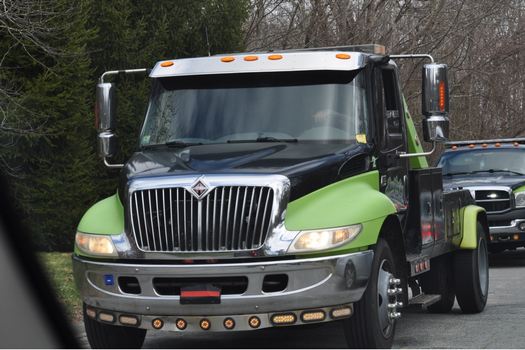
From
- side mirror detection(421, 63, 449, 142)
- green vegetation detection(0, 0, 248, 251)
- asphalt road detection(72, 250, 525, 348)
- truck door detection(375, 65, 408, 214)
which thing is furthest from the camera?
green vegetation detection(0, 0, 248, 251)

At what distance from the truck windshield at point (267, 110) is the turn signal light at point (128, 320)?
1629 millimetres

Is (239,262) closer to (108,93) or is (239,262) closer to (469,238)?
(108,93)

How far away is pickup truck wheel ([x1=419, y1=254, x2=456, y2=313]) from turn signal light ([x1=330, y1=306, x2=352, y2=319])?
10.4 feet

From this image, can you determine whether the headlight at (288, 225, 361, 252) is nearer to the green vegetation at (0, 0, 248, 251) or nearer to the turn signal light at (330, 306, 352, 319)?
the turn signal light at (330, 306, 352, 319)

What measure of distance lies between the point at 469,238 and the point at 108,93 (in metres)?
4.10

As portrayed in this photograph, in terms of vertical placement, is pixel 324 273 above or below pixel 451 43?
above

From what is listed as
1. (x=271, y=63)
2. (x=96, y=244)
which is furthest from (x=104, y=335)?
(x=271, y=63)

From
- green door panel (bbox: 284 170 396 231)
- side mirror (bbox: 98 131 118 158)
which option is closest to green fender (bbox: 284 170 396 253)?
green door panel (bbox: 284 170 396 231)

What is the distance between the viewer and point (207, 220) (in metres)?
7.11

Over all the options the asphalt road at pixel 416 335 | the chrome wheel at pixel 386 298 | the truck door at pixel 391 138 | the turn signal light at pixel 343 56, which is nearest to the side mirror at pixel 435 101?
the truck door at pixel 391 138

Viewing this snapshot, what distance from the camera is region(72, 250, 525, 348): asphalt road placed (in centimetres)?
859

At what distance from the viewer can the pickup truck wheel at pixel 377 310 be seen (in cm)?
738

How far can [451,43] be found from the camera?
27.9 m

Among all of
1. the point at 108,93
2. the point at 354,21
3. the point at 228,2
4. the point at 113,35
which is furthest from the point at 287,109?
the point at 354,21
